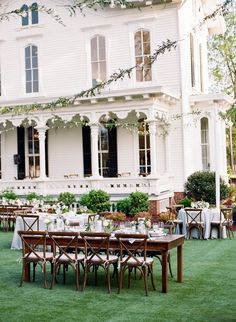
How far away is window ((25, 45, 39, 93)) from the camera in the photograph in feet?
77.6

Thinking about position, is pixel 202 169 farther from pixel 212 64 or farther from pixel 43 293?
pixel 212 64

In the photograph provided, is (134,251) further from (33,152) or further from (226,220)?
(33,152)

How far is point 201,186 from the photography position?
20.8 meters

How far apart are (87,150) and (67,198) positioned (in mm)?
3076

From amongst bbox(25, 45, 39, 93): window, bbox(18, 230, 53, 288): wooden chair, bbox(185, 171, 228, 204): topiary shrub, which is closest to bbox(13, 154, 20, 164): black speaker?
bbox(25, 45, 39, 93): window

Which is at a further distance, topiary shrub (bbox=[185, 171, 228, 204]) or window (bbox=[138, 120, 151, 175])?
window (bbox=[138, 120, 151, 175])

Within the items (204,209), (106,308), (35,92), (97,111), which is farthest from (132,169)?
(106,308)

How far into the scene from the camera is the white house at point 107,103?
20.3 metres

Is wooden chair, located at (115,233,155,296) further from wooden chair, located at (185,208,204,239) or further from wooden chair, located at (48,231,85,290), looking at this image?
wooden chair, located at (185,208,204,239)

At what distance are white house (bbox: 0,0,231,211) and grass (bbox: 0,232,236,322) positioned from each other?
9893 millimetres

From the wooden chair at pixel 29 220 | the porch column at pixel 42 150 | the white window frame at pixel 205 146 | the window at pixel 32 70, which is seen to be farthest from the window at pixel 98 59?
the wooden chair at pixel 29 220

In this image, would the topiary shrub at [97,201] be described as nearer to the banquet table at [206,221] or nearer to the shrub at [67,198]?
the shrub at [67,198]

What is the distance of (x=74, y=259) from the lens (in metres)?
8.92

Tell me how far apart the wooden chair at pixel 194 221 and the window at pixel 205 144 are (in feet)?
27.9
